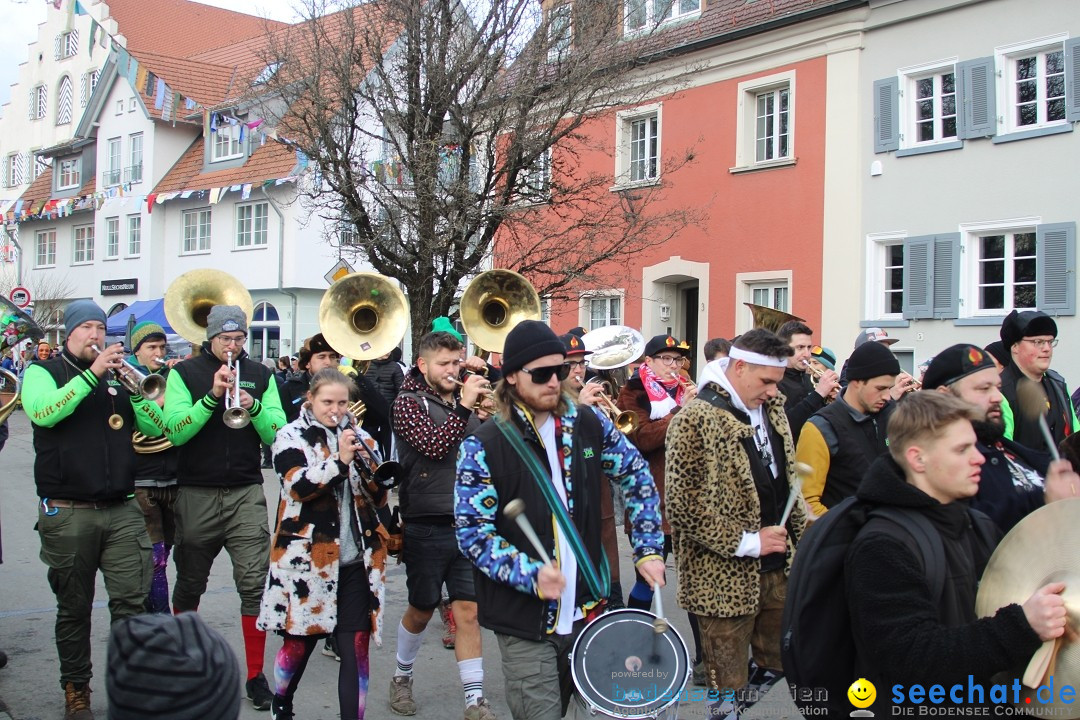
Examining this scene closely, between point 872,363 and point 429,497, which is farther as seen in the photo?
point 429,497

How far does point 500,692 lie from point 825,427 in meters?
2.33

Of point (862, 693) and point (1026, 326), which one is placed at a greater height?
point (1026, 326)

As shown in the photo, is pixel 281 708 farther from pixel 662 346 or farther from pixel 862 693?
pixel 662 346

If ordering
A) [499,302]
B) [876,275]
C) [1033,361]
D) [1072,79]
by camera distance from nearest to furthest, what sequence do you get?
[1033,361]
[499,302]
[1072,79]
[876,275]

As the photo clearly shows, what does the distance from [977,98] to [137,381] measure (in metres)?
13.2

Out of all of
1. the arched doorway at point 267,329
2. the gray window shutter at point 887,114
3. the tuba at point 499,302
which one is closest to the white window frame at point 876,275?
the gray window shutter at point 887,114

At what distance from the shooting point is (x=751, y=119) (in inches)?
703

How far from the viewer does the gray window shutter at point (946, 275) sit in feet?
Answer: 49.5

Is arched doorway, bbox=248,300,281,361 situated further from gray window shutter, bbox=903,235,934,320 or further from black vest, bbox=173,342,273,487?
black vest, bbox=173,342,273,487

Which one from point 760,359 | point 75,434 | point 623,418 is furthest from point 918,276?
point 75,434

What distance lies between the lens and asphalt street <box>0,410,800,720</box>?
5.32 metres

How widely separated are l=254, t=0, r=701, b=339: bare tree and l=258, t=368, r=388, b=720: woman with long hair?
9865 mm

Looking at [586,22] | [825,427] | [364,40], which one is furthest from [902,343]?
[825,427]

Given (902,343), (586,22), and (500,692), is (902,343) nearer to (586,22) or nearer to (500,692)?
(586,22)
